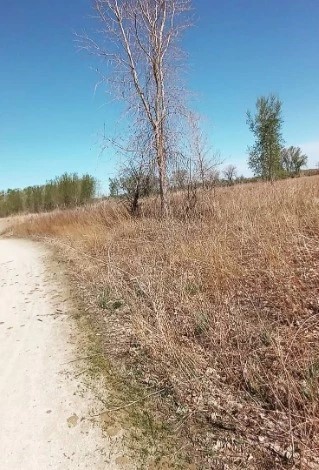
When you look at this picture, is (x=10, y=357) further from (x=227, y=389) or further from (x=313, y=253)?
(x=313, y=253)

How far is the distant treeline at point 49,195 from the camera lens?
41.2 meters

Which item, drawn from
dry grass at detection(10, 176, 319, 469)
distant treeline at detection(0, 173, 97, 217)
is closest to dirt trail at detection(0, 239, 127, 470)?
dry grass at detection(10, 176, 319, 469)

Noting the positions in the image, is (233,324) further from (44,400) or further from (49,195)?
(49,195)

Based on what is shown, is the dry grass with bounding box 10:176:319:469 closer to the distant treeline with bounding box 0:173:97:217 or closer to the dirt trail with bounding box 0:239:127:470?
the dirt trail with bounding box 0:239:127:470

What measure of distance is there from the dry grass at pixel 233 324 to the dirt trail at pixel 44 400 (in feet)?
1.94

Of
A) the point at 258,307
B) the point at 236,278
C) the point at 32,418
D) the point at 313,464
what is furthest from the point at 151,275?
the point at 313,464

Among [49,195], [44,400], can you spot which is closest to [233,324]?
[44,400]

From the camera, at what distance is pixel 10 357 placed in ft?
11.4

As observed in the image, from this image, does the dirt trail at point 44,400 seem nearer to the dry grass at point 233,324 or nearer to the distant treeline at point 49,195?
the dry grass at point 233,324

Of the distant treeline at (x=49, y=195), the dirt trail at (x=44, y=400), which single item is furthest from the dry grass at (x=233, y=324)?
the distant treeline at (x=49, y=195)

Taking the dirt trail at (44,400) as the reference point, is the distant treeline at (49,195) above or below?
above

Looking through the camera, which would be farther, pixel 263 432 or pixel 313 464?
pixel 263 432

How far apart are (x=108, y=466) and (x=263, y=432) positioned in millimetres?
1068

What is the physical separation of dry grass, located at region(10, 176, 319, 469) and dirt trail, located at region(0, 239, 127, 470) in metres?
0.59
